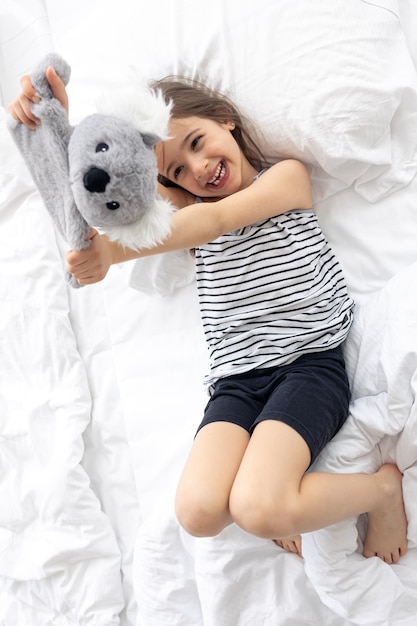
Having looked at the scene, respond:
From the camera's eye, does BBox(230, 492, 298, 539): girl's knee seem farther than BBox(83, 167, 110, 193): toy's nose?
Yes

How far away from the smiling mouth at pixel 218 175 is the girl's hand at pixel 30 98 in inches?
15.2

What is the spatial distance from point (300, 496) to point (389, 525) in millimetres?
170

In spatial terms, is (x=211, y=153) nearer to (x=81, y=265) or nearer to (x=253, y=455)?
(x=81, y=265)

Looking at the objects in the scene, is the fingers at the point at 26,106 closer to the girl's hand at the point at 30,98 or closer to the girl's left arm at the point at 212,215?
the girl's hand at the point at 30,98

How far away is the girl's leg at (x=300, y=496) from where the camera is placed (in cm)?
89

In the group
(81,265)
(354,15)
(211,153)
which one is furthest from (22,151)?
(354,15)

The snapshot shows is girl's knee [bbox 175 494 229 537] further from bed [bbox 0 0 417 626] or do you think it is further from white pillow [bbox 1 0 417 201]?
white pillow [bbox 1 0 417 201]

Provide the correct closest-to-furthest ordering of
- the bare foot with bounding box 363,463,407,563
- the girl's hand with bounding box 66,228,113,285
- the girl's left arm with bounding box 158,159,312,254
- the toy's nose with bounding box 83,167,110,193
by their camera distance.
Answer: the toy's nose with bounding box 83,167,110,193 → the girl's hand with bounding box 66,228,113,285 → the girl's left arm with bounding box 158,159,312,254 → the bare foot with bounding box 363,463,407,563

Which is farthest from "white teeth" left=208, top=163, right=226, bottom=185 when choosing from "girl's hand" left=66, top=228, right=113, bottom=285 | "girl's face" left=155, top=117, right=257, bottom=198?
"girl's hand" left=66, top=228, right=113, bottom=285

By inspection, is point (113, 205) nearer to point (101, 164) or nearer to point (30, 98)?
point (101, 164)

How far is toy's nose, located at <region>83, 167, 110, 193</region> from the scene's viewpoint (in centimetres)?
62

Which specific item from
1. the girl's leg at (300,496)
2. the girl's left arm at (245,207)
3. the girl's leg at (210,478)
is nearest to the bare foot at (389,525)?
the girl's leg at (300,496)

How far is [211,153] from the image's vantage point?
3.43 ft

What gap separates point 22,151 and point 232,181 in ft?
1.37
